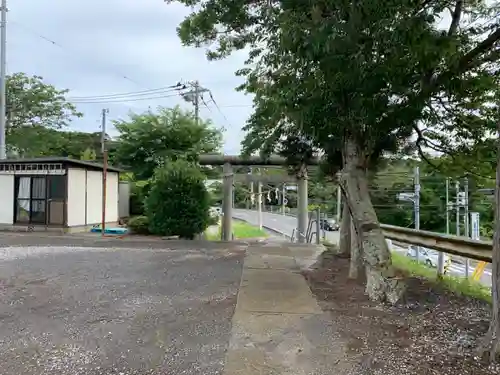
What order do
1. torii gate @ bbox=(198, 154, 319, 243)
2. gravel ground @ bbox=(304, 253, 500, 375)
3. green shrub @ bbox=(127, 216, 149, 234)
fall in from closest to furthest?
gravel ground @ bbox=(304, 253, 500, 375), green shrub @ bbox=(127, 216, 149, 234), torii gate @ bbox=(198, 154, 319, 243)

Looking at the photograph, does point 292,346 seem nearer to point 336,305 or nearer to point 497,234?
point 336,305

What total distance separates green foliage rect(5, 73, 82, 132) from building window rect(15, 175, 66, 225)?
13.0 meters

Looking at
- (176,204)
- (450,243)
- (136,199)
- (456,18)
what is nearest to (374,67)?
(456,18)

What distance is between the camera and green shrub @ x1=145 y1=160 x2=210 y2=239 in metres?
14.4

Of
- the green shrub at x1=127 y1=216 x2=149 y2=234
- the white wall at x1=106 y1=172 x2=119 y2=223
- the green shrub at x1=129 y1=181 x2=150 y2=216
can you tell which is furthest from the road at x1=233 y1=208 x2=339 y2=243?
the green shrub at x1=127 y1=216 x2=149 y2=234

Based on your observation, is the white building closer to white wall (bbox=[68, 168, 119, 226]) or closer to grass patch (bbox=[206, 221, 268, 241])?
white wall (bbox=[68, 168, 119, 226])

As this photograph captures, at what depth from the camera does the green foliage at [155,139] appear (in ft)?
59.5

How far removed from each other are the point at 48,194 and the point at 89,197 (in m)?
1.43

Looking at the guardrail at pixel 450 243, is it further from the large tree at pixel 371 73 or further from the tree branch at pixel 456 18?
the tree branch at pixel 456 18

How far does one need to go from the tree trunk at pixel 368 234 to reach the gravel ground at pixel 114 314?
175 cm

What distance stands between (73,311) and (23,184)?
1279cm

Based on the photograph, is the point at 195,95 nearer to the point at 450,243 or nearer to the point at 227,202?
the point at 227,202

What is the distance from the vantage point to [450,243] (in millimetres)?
6066

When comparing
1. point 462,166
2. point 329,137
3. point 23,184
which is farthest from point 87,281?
point 23,184
